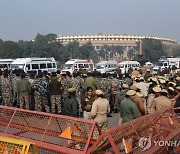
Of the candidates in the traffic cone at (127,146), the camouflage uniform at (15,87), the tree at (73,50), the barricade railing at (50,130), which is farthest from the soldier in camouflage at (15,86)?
the tree at (73,50)

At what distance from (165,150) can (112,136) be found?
179 centimetres

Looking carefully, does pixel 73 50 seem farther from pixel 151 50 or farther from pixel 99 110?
pixel 99 110

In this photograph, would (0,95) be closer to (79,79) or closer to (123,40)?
(79,79)

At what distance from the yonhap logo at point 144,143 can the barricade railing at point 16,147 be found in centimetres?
191

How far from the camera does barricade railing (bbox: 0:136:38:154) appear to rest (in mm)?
3527

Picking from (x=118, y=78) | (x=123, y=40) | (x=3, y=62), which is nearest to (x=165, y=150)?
(x=118, y=78)

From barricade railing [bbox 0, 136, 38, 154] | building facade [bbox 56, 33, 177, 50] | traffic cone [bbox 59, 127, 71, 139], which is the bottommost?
traffic cone [bbox 59, 127, 71, 139]

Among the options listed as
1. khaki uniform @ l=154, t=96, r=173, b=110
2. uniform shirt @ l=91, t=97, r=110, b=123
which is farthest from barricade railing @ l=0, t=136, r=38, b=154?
khaki uniform @ l=154, t=96, r=173, b=110

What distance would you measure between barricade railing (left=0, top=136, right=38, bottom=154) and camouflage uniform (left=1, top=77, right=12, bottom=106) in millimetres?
7273

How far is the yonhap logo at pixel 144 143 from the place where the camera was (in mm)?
4900

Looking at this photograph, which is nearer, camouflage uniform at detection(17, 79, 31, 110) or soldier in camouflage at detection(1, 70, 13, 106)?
camouflage uniform at detection(17, 79, 31, 110)

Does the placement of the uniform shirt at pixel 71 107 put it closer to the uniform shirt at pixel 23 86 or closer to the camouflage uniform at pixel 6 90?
the uniform shirt at pixel 23 86

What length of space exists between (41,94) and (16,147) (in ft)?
22.2

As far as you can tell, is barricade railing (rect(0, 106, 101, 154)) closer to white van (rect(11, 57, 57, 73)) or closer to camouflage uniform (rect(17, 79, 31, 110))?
camouflage uniform (rect(17, 79, 31, 110))
